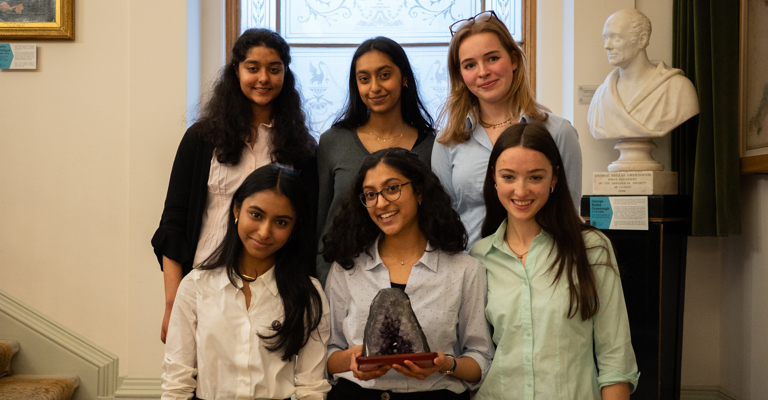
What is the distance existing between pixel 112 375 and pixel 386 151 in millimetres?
2328

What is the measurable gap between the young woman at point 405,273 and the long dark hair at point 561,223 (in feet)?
0.72

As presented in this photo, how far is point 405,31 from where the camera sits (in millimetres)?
3498

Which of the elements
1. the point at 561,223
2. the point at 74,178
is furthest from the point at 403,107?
the point at 74,178

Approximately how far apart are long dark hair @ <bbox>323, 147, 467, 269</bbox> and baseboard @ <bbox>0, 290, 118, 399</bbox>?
208 cm

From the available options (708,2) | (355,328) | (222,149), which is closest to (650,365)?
(355,328)

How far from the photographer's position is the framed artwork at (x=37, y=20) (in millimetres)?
3109

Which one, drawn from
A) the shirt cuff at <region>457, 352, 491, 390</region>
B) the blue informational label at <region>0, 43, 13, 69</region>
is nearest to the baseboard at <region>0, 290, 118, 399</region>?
the blue informational label at <region>0, 43, 13, 69</region>

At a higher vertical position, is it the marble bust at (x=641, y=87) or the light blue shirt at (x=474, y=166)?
the marble bust at (x=641, y=87)

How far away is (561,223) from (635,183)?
120 centimetres

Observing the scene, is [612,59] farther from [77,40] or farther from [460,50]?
[77,40]

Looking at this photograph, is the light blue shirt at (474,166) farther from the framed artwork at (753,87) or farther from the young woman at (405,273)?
the framed artwork at (753,87)

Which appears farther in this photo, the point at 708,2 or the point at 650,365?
the point at 708,2

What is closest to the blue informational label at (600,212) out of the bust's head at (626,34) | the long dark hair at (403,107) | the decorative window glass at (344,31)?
the bust's head at (626,34)

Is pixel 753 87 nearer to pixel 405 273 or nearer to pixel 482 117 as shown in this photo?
pixel 482 117
